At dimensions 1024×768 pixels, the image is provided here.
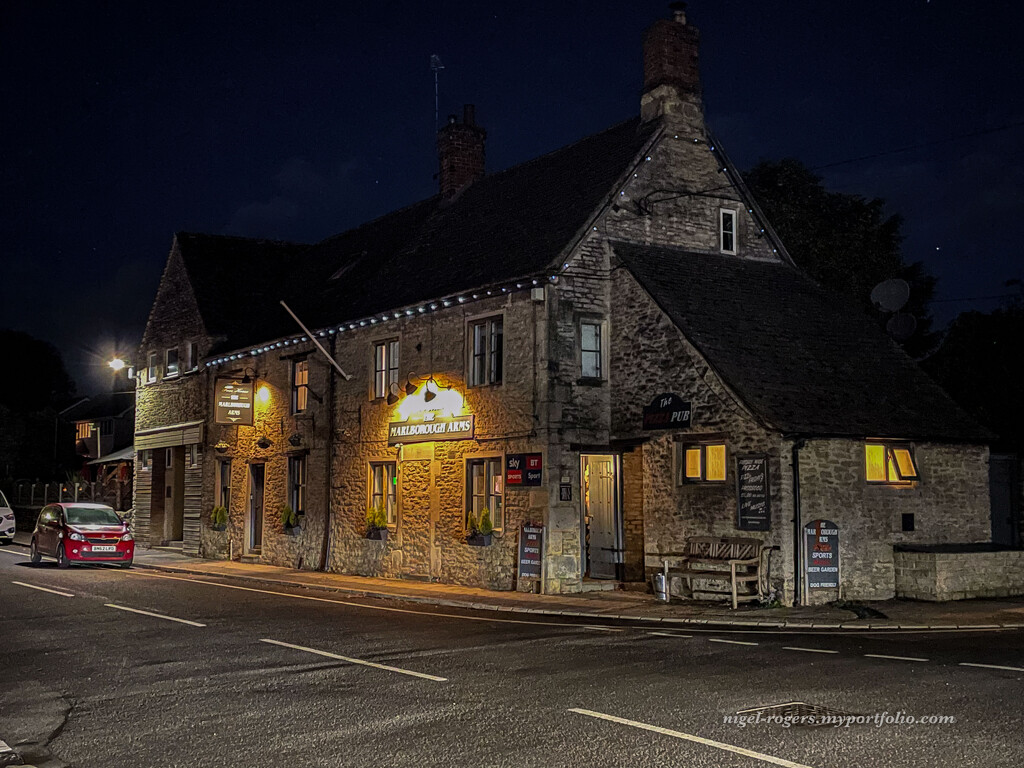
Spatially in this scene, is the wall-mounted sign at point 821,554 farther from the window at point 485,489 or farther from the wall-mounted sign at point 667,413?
the window at point 485,489

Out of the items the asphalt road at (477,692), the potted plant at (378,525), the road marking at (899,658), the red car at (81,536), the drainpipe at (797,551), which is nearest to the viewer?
the asphalt road at (477,692)

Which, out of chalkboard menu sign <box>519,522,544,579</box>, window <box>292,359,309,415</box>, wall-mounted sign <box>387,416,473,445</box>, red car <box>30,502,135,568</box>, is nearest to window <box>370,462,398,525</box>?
wall-mounted sign <box>387,416,473,445</box>

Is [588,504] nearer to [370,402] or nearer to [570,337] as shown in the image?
[570,337]

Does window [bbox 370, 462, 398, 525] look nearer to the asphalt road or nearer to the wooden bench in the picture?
the wooden bench

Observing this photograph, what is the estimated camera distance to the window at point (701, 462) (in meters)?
19.8

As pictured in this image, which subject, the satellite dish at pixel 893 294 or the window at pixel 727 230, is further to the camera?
the satellite dish at pixel 893 294

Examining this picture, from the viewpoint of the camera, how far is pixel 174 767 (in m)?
7.55

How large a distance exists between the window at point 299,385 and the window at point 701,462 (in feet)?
41.1

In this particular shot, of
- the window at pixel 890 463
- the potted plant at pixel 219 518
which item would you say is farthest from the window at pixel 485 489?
the potted plant at pixel 219 518

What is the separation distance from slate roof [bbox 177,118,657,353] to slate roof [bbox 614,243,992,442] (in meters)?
2.30

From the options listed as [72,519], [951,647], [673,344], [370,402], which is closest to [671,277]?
[673,344]

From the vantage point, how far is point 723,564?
1897 cm

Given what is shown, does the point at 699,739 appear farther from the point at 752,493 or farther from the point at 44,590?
the point at 44,590

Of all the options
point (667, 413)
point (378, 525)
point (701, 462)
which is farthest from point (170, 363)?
point (701, 462)
